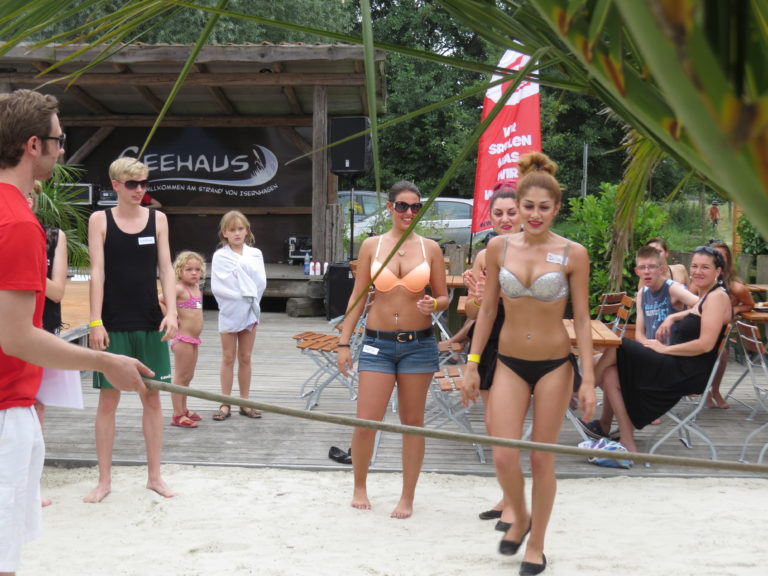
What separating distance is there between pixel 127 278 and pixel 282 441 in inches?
72.0

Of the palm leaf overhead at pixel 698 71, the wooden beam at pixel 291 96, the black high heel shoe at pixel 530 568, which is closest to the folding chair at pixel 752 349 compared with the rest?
the black high heel shoe at pixel 530 568

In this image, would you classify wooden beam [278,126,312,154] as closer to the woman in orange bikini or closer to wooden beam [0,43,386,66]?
wooden beam [0,43,386,66]

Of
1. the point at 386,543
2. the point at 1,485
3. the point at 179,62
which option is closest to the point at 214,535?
the point at 386,543

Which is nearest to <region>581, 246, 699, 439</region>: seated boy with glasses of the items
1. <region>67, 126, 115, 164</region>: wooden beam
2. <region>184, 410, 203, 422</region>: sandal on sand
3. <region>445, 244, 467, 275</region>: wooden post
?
<region>184, 410, 203, 422</region>: sandal on sand

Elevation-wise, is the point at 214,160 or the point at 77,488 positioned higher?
the point at 214,160

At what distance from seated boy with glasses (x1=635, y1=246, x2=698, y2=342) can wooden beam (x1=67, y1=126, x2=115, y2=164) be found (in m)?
11.3

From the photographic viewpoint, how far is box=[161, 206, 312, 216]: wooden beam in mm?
15156

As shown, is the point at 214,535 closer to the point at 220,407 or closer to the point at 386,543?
the point at 386,543

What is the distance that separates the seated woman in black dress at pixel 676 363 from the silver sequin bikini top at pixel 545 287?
215cm

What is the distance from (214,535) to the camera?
4.08m

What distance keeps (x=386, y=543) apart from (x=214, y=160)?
12081 millimetres

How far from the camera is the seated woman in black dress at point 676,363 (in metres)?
5.36

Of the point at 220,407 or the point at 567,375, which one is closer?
the point at 567,375

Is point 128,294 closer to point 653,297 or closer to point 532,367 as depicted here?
point 532,367
